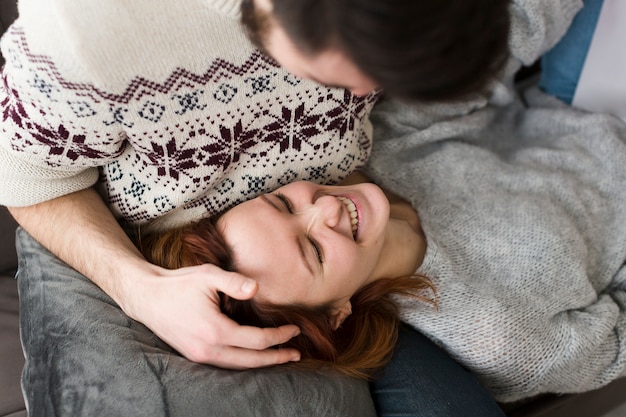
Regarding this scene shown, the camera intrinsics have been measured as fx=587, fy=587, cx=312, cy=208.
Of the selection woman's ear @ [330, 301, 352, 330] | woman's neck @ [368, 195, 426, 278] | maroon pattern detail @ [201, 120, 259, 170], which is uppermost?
maroon pattern detail @ [201, 120, 259, 170]

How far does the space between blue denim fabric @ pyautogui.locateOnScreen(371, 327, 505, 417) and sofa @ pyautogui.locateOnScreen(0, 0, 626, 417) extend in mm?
262

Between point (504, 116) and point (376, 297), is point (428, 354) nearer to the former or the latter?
point (376, 297)

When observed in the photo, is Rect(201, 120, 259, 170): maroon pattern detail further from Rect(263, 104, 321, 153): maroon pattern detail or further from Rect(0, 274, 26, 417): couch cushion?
Rect(0, 274, 26, 417): couch cushion

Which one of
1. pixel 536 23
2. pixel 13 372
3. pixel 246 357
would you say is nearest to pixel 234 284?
pixel 246 357

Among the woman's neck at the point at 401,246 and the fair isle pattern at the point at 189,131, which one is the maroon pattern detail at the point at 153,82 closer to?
the fair isle pattern at the point at 189,131

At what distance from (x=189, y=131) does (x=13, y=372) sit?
28.7 inches

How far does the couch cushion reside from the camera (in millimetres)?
1284

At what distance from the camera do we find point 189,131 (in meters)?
1.05

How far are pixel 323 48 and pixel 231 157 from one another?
51 centimetres

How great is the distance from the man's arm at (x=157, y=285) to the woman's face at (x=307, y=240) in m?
0.10

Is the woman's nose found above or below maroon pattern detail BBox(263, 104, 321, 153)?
below

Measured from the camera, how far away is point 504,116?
1685mm

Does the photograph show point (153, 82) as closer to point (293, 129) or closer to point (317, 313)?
point (293, 129)

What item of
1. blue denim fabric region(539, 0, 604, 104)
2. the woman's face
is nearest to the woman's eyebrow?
the woman's face
